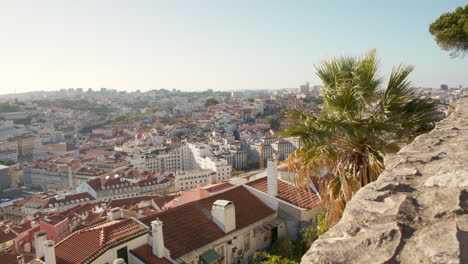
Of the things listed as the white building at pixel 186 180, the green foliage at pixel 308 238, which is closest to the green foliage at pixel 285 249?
the green foliage at pixel 308 238

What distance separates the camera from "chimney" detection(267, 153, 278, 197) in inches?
397

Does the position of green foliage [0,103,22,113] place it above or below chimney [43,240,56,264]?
below

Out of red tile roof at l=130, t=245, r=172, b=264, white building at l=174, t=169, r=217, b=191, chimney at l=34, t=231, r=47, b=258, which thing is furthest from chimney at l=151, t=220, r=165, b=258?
white building at l=174, t=169, r=217, b=191

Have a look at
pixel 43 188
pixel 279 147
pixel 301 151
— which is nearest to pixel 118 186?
pixel 43 188

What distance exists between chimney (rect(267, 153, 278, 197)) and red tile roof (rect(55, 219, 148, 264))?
3.69 meters

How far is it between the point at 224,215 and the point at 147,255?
2.00 m

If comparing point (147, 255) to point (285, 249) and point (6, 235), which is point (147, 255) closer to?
point (285, 249)

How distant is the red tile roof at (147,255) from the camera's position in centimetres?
779

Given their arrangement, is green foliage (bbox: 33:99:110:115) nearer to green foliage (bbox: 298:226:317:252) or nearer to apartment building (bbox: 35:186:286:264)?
apartment building (bbox: 35:186:286:264)

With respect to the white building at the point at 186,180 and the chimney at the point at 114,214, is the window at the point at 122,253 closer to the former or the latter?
the chimney at the point at 114,214

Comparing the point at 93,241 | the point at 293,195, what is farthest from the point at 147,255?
the point at 293,195

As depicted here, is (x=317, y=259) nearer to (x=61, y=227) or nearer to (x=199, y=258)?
(x=199, y=258)

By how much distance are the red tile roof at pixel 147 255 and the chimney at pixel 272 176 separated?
3.74 metres

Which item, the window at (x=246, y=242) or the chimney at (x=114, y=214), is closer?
the window at (x=246, y=242)
